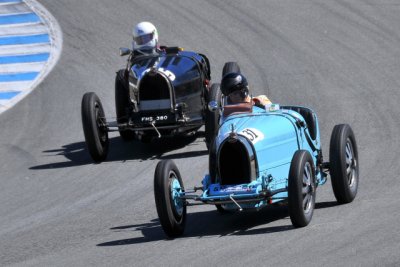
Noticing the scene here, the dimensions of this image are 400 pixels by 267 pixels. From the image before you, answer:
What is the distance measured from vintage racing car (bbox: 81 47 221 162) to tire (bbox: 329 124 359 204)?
12.1 ft

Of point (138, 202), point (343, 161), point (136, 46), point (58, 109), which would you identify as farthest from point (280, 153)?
point (58, 109)

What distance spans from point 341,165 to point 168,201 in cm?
189

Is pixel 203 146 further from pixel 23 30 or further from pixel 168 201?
pixel 23 30

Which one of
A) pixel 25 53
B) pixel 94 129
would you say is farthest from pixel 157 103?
pixel 25 53

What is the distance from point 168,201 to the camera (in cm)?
990

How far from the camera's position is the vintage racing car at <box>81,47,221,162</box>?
14.9m

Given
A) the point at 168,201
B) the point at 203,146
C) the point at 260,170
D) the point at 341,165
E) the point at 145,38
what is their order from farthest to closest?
1. the point at 145,38
2. the point at 203,146
3. the point at 341,165
4. the point at 260,170
5. the point at 168,201

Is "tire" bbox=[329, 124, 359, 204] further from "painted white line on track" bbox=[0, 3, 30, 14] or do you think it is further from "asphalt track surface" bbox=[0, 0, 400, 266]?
"painted white line on track" bbox=[0, 3, 30, 14]

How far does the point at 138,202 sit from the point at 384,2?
451 inches

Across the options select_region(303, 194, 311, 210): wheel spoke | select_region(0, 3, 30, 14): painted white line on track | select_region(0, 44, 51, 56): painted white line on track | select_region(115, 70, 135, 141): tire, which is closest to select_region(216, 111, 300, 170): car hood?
select_region(303, 194, 311, 210): wheel spoke

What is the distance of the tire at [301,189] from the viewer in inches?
376

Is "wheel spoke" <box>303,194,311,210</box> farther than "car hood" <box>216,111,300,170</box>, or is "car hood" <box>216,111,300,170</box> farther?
"car hood" <box>216,111,300,170</box>

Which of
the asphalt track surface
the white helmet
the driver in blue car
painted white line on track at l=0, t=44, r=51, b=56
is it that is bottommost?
the asphalt track surface

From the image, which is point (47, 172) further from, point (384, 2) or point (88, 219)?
point (384, 2)
